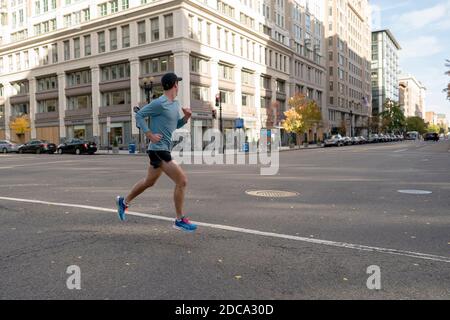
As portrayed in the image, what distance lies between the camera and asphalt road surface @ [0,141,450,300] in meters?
3.43

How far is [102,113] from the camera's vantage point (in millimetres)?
48906

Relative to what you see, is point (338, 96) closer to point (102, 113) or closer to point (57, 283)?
point (102, 113)

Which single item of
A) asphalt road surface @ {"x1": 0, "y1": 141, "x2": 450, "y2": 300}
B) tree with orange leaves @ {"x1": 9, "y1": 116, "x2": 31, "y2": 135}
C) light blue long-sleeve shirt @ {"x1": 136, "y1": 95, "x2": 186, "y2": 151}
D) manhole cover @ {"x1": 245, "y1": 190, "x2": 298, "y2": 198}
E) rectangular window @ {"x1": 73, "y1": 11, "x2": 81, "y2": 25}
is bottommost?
asphalt road surface @ {"x1": 0, "y1": 141, "x2": 450, "y2": 300}

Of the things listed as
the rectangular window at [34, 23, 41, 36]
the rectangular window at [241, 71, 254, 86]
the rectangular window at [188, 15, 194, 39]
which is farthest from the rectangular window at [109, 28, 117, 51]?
the rectangular window at [241, 71, 254, 86]

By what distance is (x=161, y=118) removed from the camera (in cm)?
545

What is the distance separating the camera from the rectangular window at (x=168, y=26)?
139ft

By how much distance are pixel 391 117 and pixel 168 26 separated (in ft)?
313

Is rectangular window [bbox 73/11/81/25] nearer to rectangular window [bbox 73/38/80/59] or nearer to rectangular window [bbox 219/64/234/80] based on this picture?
rectangular window [bbox 73/38/80/59]

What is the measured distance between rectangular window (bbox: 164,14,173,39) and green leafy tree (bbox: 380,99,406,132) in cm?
8909

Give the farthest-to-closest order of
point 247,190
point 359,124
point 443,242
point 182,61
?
1. point 359,124
2. point 182,61
3. point 247,190
4. point 443,242

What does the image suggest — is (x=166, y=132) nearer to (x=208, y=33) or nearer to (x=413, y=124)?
(x=208, y=33)

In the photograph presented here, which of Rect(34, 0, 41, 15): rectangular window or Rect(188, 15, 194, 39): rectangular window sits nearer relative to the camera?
Rect(188, 15, 194, 39): rectangular window
